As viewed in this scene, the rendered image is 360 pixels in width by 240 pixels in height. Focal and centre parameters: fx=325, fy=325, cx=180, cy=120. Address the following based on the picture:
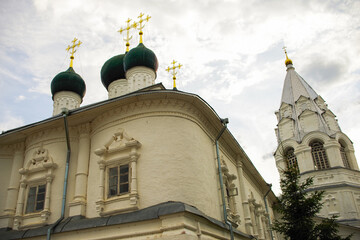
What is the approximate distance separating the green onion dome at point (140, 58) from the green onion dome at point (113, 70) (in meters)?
1.17

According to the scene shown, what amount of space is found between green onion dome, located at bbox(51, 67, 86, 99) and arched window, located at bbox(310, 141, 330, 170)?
1553cm

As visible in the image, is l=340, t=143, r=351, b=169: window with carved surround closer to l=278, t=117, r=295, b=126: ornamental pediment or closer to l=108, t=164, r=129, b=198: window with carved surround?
l=278, t=117, r=295, b=126: ornamental pediment

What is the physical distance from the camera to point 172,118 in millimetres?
8586

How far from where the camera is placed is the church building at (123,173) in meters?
7.43

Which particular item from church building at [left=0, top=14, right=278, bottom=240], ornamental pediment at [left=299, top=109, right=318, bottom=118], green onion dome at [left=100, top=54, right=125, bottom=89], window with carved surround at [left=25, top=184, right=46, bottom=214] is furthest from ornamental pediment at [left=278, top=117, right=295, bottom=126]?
window with carved surround at [left=25, top=184, right=46, bottom=214]

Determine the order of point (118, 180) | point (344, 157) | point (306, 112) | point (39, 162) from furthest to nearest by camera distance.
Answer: point (306, 112), point (344, 157), point (39, 162), point (118, 180)

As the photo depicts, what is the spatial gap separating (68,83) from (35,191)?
6553 millimetres

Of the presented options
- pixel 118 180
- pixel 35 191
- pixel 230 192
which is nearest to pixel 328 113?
pixel 230 192

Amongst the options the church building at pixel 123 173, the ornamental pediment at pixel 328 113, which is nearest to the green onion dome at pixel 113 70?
the church building at pixel 123 173

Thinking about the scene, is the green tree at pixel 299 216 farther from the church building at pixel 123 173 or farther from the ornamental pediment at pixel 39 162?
the ornamental pediment at pixel 39 162

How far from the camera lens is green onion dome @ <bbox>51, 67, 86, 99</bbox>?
14.5m

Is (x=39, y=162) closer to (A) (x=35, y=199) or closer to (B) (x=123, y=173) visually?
(A) (x=35, y=199)

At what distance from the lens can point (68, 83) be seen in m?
14.5

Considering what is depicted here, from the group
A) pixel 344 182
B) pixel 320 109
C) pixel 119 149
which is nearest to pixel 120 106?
pixel 119 149
